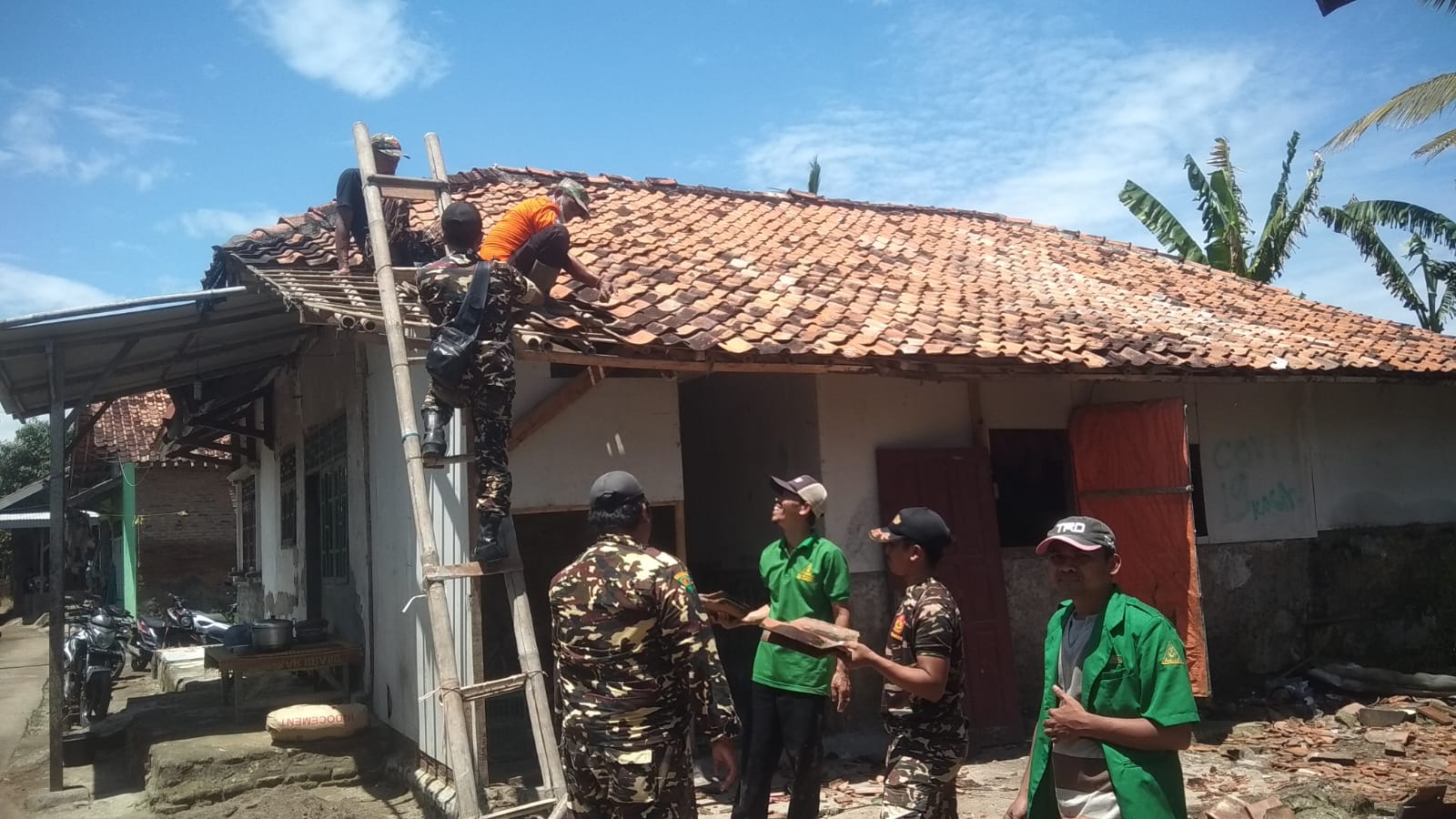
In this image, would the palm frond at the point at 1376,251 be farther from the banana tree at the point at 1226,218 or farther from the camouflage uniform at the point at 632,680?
the camouflage uniform at the point at 632,680

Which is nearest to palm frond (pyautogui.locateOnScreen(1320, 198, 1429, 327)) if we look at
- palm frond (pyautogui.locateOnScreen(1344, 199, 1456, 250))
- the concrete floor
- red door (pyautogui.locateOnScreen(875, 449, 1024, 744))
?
palm frond (pyautogui.locateOnScreen(1344, 199, 1456, 250))

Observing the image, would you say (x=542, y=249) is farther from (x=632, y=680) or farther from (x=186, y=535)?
(x=186, y=535)

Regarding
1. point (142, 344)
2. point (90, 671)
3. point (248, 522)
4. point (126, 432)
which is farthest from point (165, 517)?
point (142, 344)

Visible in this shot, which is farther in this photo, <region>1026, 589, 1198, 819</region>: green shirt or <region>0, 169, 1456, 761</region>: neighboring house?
<region>0, 169, 1456, 761</region>: neighboring house

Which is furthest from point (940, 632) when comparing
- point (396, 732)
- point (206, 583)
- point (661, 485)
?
point (206, 583)

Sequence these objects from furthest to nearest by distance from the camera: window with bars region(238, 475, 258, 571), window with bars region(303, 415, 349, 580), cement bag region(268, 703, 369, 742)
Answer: window with bars region(238, 475, 258, 571)
window with bars region(303, 415, 349, 580)
cement bag region(268, 703, 369, 742)

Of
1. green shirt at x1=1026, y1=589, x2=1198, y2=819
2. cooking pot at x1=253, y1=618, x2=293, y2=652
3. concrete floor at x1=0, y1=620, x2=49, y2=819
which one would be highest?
green shirt at x1=1026, y1=589, x2=1198, y2=819

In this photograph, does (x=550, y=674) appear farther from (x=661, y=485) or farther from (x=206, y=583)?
(x=206, y=583)

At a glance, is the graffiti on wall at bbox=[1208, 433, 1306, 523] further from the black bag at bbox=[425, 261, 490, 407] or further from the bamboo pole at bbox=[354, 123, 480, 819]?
the bamboo pole at bbox=[354, 123, 480, 819]

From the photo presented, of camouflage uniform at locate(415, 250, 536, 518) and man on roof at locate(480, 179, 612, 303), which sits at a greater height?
man on roof at locate(480, 179, 612, 303)

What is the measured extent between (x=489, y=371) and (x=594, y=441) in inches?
54.3

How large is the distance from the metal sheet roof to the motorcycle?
2.21 meters

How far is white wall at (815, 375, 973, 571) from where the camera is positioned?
294 inches

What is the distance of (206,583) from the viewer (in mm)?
21328
